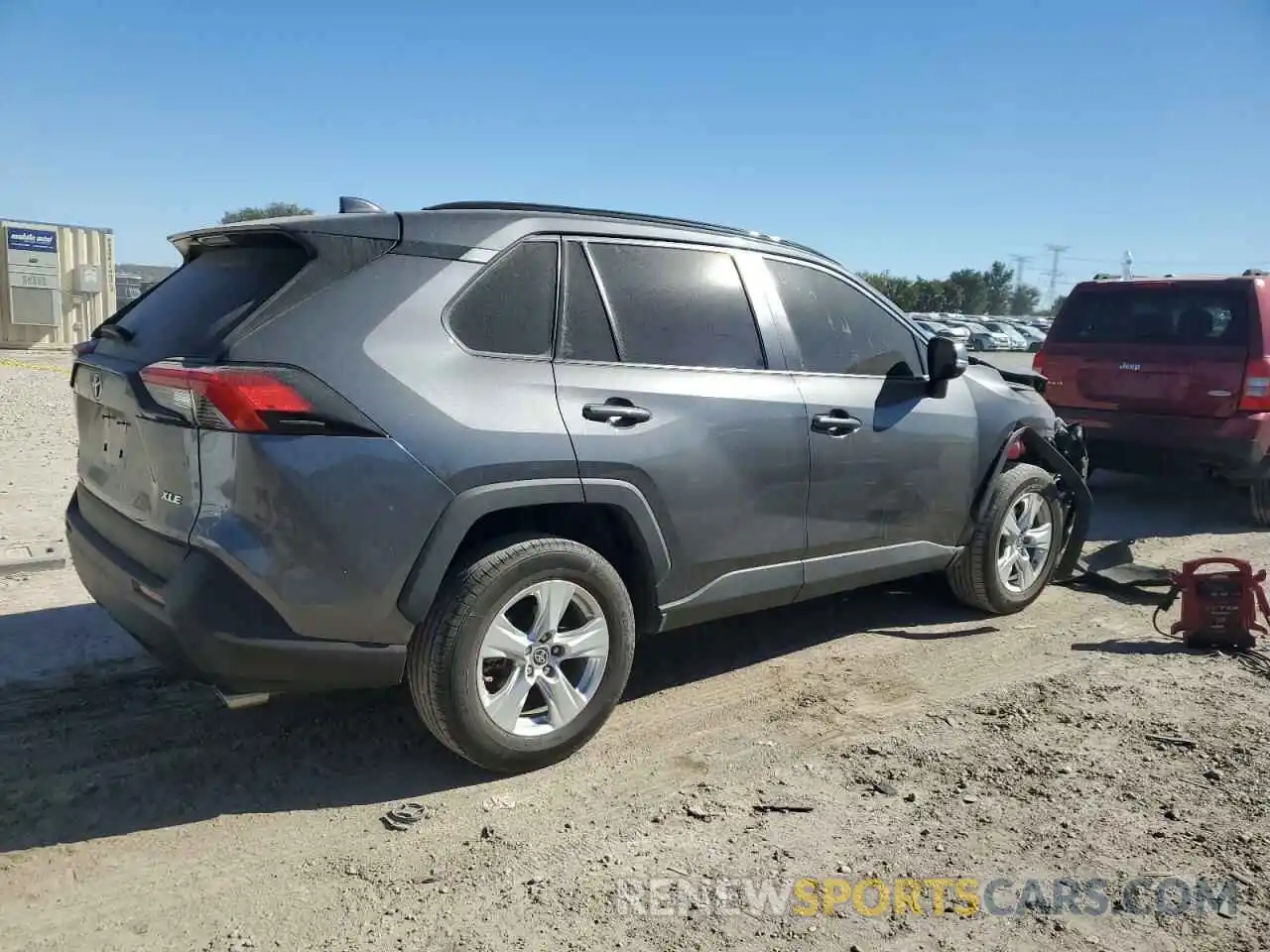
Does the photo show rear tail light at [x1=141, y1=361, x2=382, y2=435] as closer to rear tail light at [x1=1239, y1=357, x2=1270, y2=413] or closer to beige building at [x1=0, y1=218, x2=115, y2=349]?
rear tail light at [x1=1239, y1=357, x2=1270, y2=413]

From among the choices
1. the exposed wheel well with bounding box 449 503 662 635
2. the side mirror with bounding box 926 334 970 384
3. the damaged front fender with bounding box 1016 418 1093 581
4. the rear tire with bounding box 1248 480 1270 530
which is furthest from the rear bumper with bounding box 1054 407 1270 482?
the exposed wheel well with bounding box 449 503 662 635

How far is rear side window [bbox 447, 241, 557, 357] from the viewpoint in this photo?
10.9 feet

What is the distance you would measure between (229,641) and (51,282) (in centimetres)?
2414

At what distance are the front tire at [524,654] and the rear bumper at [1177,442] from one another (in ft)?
19.1

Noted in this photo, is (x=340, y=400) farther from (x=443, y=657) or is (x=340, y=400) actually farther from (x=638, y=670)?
(x=638, y=670)

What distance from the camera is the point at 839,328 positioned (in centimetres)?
458

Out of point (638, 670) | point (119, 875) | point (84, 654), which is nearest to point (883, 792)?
point (638, 670)

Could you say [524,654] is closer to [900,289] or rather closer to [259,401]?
[259,401]

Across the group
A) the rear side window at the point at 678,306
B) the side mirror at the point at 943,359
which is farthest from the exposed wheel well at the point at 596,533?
the side mirror at the point at 943,359

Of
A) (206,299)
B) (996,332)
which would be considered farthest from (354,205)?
(996,332)

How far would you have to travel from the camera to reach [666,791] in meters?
3.38

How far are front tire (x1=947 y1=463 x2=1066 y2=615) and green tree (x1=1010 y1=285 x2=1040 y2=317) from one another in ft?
326

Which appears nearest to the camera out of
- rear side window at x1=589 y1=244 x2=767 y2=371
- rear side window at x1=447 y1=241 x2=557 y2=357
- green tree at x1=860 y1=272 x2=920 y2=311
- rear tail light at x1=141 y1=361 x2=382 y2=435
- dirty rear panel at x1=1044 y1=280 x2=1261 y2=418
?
rear tail light at x1=141 y1=361 x2=382 y2=435

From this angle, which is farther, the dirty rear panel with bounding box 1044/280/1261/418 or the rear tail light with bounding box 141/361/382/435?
the dirty rear panel with bounding box 1044/280/1261/418
